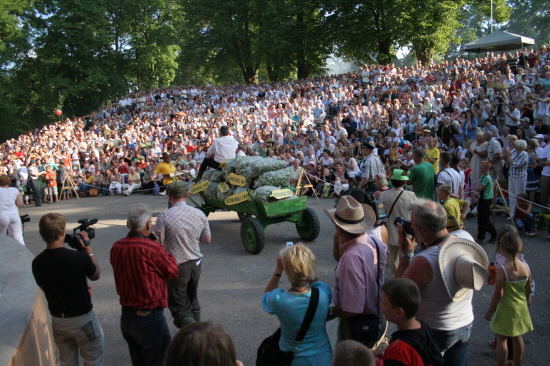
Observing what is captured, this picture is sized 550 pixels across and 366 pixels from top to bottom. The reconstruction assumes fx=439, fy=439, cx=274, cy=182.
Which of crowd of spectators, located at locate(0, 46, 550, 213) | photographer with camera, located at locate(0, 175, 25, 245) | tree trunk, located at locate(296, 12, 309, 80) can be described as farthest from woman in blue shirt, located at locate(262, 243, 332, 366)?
tree trunk, located at locate(296, 12, 309, 80)

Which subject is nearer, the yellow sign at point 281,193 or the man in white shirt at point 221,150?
the yellow sign at point 281,193

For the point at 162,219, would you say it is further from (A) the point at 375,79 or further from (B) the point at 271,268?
(A) the point at 375,79

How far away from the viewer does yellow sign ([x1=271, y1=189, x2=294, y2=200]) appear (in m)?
7.95

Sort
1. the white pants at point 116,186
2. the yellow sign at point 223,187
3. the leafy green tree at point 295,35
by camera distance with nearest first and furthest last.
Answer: the yellow sign at point 223,187
the white pants at point 116,186
the leafy green tree at point 295,35

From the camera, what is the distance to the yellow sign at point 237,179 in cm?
848

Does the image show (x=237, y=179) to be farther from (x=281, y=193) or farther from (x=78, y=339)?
(x=78, y=339)

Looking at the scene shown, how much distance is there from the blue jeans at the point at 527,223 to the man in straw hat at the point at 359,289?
6520mm

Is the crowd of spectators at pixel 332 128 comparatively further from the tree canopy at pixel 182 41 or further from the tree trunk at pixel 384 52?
the tree trunk at pixel 384 52

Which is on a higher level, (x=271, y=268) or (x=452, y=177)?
(x=452, y=177)

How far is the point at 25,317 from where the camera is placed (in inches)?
143

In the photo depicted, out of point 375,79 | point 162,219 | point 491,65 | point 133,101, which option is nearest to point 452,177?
point 162,219

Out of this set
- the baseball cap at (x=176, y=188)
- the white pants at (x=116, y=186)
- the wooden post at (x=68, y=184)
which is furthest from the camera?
the white pants at (x=116, y=186)

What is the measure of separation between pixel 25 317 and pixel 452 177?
6.26 meters

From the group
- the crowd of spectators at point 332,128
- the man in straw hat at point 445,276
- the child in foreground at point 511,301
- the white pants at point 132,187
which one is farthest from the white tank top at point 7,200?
the white pants at point 132,187
